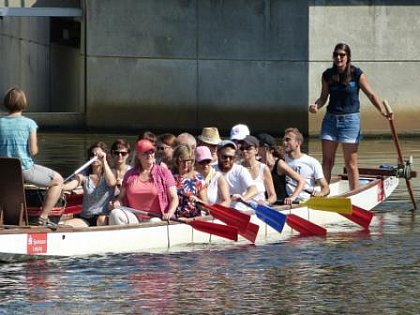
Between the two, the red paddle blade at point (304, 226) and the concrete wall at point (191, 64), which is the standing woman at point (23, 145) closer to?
the red paddle blade at point (304, 226)

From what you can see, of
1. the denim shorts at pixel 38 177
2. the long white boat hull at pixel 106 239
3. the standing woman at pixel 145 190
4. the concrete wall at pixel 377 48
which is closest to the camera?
the long white boat hull at pixel 106 239

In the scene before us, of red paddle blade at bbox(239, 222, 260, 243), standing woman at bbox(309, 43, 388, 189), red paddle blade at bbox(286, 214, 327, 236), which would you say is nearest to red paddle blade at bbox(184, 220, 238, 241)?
red paddle blade at bbox(239, 222, 260, 243)

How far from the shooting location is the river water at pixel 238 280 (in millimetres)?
10664

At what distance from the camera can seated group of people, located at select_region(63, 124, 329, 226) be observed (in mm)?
13234

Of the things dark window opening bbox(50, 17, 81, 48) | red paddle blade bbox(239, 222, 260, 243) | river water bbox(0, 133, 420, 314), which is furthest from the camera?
dark window opening bbox(50, 17, 81, 48)

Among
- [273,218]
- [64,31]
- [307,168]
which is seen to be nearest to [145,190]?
[273,218]

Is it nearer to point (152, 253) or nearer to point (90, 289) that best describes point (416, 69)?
point (152, 253)

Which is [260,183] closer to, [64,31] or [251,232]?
[251,232]

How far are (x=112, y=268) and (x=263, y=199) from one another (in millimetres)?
2626

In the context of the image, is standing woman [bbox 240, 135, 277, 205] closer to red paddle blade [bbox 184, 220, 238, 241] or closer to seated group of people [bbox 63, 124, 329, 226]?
seated group of people [bbox 63, 124, 329, 226]

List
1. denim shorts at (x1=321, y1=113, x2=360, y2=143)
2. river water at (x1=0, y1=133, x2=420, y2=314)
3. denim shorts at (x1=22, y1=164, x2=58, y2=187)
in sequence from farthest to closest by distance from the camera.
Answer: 1. denim shorts at (x1=321, y1=113, x2=360, y2=143)
2. denim shorts at (x1=22, y1=164, x2=58, y2=187)
3. river water at (x1=0, y1=133, x2=420, y2=314)

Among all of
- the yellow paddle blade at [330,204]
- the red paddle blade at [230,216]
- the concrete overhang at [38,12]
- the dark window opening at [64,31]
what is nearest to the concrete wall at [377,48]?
the concrete overhang at [38,12]

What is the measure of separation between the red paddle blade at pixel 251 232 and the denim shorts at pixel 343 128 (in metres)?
2.66

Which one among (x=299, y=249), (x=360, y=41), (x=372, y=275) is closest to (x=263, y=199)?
(x=299, y=249)
